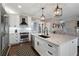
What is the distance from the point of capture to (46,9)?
1.30 metres

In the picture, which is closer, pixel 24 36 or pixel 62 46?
pixel 62 46

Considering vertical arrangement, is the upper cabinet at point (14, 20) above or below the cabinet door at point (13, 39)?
above

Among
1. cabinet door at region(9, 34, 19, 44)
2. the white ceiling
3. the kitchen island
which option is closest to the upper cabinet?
the white ceiling

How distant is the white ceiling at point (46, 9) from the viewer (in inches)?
46.4

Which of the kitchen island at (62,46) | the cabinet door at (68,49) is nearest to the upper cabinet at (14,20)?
the kitchen island at (62,46)

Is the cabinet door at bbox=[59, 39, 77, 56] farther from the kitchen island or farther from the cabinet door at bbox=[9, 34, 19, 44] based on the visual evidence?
the cabinet door at bbox=[9, 34, 19, 44]

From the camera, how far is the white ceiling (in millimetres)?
1180

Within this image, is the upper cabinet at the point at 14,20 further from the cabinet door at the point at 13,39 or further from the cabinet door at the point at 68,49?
the cabinet door at the point at 68,49

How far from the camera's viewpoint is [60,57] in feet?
3.86

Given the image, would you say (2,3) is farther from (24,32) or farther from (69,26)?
(69,26)

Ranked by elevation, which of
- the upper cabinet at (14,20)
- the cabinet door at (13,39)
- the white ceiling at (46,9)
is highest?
the white ceiling at (46,9)

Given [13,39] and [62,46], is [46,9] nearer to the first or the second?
[62,46]

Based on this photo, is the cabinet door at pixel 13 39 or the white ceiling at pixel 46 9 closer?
the white ceiling at pixel 46 9

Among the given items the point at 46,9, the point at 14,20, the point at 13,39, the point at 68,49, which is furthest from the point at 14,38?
the point at 68,49
